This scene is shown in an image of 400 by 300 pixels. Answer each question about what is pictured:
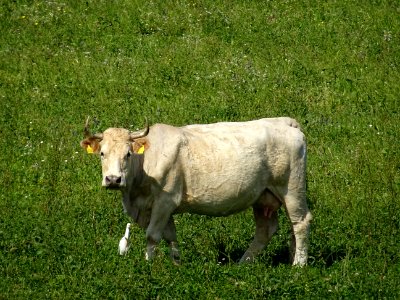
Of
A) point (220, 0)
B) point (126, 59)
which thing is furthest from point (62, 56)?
point (220, 0)

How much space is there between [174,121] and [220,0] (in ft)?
20.0

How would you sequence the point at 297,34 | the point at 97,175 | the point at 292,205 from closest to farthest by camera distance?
the point at 292,205 → the point at 97,175 → the point at 297,34

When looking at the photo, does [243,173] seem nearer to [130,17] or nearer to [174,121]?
[174,121]

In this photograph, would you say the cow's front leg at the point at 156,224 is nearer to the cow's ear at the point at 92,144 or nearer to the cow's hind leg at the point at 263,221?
the cow's ear at the point at 92,144

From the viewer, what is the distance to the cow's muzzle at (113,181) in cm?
1437

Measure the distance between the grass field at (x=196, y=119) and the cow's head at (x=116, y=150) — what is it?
3.59ft

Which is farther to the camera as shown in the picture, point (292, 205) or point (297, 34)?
point (297, 34)

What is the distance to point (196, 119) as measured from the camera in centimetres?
2122

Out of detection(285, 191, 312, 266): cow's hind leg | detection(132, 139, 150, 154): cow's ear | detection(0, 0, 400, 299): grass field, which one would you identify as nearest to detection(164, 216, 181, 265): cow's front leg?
detection(0, 0, 400, 299): grass field

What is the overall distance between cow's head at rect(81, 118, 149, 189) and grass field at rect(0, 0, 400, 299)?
3.59ft

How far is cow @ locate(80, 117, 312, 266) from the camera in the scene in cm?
1509

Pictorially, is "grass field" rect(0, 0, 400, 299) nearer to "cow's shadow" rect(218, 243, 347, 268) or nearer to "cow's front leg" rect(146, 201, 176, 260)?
"cow's shadow" rect(218, 243, 347, 268)

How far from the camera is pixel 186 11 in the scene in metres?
25.9

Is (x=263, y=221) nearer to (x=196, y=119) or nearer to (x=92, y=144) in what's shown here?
(x=92, y=144)
